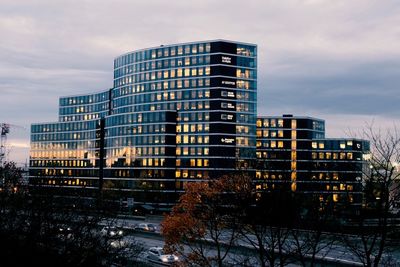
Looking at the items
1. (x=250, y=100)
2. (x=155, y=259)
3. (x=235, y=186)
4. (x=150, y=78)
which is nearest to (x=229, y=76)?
(x=250, y=100)

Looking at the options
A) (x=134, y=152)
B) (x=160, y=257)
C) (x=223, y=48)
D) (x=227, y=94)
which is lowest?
(x=160, y=257)

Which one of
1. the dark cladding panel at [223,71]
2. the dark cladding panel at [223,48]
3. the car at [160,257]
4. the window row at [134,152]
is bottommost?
the car at [160,257]

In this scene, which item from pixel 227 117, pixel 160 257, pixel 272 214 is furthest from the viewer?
pixel 227 117

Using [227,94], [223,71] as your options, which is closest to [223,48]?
[223,71]

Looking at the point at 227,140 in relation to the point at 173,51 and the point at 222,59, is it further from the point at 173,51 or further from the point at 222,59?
the point at 173,51

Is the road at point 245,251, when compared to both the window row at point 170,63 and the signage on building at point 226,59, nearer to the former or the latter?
the signage on building at point 226,59

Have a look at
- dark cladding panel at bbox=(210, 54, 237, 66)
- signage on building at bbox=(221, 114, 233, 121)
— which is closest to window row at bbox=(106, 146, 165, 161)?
signage on building at bbox=(221, 114, 233, 121)

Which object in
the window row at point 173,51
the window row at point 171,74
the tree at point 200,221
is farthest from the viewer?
the window row at point 173,51

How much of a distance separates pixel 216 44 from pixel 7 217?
13806 cm

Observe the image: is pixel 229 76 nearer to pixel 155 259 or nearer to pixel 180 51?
pixel 180 51

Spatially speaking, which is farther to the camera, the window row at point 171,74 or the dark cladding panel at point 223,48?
the window row at point 171,74

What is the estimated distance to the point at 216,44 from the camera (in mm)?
182250

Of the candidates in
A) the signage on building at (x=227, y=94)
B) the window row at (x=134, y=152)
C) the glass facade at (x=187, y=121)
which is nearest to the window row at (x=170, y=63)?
the glass facade at (x=187, y=121)

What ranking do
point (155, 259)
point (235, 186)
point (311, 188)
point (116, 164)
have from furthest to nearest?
point (116, 164)
point (155, 259)
point (311, 188)
point (235, 186)
